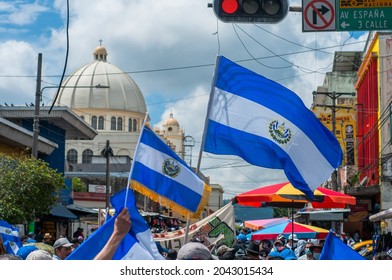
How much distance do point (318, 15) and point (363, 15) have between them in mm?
638

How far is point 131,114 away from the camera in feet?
367

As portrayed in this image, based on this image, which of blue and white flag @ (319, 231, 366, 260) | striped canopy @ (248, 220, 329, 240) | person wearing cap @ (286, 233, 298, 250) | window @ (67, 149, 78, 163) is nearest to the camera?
blue and white flag @ (319, 231, 366, 260)

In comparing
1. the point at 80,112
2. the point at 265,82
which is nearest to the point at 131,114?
the point at 80,112

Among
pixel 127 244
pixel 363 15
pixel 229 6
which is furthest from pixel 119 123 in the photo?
pixel 127 244

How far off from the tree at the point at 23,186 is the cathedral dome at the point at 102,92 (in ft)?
271

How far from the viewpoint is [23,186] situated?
25.9 meters

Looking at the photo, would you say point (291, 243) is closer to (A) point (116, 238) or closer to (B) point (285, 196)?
(B) point (285, 196)

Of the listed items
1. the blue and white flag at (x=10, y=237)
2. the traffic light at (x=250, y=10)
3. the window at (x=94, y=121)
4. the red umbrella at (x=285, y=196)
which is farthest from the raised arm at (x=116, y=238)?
the window at (x=94, y=121)

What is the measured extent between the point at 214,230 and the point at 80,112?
93.4 meters

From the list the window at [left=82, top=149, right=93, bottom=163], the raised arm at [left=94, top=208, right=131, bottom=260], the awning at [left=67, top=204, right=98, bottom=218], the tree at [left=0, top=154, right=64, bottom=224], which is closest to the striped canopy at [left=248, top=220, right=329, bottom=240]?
the tree at [left=0, top=154, right=64, bottom=224]

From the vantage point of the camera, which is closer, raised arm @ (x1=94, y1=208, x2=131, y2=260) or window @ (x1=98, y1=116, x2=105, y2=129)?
raised arm @ (x1=94, y1=208, x2=131, y2=260)

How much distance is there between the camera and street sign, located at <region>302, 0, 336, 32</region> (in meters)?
11.5

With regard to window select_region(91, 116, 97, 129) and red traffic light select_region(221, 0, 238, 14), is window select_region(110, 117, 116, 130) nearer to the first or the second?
window select_region(91, 116, 97, 129)

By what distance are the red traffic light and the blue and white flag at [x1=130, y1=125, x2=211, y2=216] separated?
2935 millimetres
